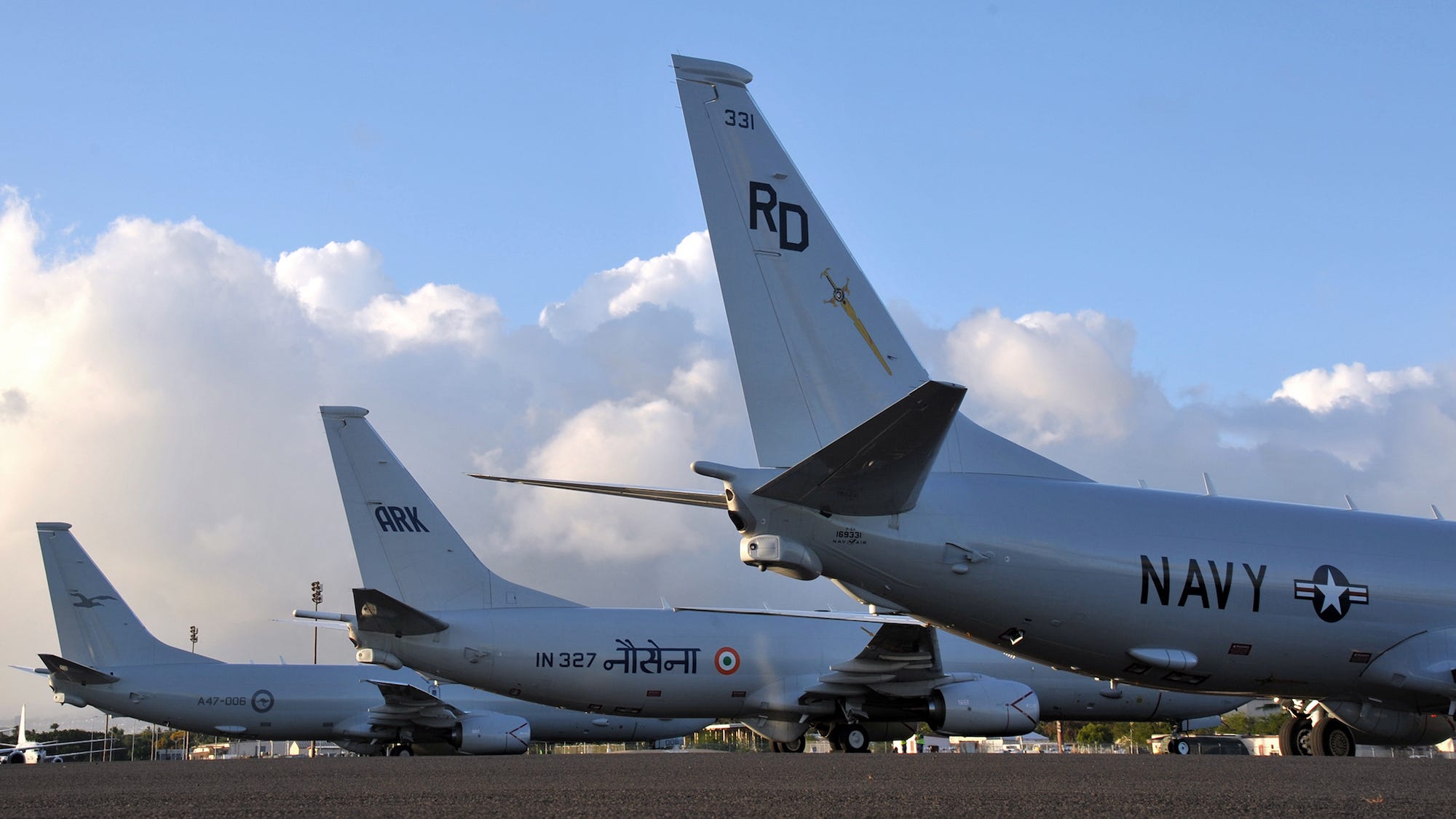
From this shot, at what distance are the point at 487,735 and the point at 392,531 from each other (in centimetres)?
772

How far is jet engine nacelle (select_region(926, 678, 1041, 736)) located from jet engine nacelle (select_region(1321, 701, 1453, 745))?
7407mm

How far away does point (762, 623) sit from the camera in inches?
953

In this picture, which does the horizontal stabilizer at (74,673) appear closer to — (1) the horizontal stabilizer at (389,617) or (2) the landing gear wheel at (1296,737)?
(1) the horizontal stabilizer at (389,617)

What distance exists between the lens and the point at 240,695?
95.8 ft

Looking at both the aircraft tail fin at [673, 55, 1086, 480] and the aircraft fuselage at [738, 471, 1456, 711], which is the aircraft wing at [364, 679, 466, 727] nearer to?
the aircraft fuselage at [738, 471, 1456, 711]

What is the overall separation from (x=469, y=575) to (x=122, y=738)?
2631 inches

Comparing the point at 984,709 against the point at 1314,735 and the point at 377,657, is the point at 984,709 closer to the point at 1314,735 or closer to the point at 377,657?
the point at 1314,735

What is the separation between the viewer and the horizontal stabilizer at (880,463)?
7410mm

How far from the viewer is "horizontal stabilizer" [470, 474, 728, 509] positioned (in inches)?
384

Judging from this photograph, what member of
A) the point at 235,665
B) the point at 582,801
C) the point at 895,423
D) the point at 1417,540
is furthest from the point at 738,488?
the point at 235,665

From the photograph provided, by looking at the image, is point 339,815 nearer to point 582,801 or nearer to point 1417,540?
point 582,801

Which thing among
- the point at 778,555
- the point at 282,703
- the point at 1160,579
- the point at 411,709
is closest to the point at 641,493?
the point at 778,555

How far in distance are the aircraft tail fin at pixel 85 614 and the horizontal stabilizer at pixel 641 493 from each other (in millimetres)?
23937

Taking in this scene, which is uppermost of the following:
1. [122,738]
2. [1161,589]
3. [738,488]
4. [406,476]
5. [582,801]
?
[406,476]
